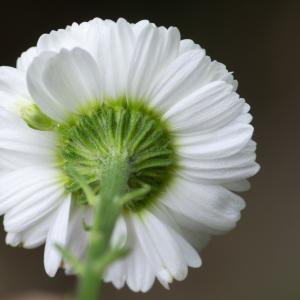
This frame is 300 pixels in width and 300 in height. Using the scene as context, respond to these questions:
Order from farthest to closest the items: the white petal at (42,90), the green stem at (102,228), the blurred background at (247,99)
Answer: the blurred background at (247,99)
the white petal at (42,90)
the green stem at (102,228)

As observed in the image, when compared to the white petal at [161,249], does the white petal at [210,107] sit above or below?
above

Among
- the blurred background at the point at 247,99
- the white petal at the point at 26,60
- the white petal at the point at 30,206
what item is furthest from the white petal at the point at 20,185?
the blurred background at the point at 247,99

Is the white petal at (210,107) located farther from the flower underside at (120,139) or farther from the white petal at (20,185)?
the white petal at (20,185)

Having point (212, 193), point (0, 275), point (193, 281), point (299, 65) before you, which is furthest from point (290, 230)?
point (212, 193)

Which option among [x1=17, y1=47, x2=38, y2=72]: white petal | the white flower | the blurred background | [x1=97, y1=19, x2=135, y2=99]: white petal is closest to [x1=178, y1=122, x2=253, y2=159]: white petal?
the white flower

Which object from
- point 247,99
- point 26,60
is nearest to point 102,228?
point 26,60

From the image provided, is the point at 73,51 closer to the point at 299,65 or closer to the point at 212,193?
the point at 212,193

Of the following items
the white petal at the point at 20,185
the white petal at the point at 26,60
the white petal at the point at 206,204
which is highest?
the white petal at the point at 26,60
